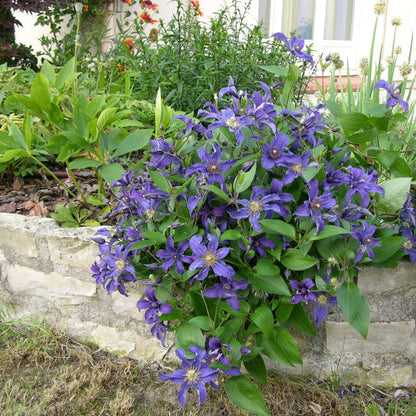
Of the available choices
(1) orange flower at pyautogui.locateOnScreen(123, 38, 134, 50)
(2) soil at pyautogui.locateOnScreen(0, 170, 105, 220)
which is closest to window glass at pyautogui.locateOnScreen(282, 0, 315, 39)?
(1) orange flower at pyautogui.locateOnScreen(123, 38, 134, 50)

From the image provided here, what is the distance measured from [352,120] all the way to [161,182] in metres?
0.70

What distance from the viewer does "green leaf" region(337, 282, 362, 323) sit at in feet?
4.64

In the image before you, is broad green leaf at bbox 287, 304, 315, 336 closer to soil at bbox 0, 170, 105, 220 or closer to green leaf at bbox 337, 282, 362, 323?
green leaf at bbox 337, 282, 362, 323

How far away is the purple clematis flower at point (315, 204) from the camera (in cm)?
130

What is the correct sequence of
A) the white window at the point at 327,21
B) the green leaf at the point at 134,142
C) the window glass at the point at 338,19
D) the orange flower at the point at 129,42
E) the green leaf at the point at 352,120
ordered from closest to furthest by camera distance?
the green leaf at the point at 352,120 < the green leaf at the point at 134,142 < the orange flower at the point at 129,42 < the white window at the point at 327,21 < the window glass at the point at 338,19

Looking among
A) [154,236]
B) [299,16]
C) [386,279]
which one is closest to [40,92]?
[154,236]

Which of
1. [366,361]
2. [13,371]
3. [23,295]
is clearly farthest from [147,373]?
[366,361]

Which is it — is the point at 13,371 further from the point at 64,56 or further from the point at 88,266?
the point at 64,56

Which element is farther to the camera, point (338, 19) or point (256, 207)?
point (338, 19)

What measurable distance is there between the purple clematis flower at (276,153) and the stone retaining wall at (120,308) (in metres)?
0.56

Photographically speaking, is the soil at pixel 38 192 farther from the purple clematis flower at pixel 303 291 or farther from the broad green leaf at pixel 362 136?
the broad green leaf at pixel 362 136

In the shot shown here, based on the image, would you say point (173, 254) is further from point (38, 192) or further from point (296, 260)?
point (38, 192)

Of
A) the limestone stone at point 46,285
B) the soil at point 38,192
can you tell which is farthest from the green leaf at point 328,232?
the soil at point 38,192

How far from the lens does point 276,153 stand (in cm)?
133
